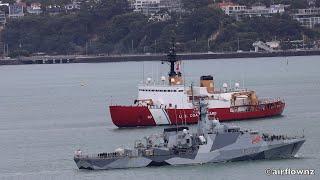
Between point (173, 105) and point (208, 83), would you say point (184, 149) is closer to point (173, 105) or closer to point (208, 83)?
point (173, 105)

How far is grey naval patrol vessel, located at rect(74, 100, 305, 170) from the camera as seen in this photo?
182ft

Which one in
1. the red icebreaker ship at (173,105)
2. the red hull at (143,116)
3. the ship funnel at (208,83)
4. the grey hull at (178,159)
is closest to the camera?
the grey hull at (178,159)

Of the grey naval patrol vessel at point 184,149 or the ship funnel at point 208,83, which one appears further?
the ship funnel at point 208,83

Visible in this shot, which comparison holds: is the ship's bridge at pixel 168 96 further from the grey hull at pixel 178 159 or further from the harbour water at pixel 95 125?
the grey hull at pixel 178 159

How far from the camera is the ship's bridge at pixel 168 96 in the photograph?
246ft

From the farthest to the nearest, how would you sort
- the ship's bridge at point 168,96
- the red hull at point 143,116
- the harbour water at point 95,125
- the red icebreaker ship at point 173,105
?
the ship's bridge at point 168,96 → the red icebreaker ship at point 173,105 → the red hull at point 143,116 → the harbour water at point 95,125

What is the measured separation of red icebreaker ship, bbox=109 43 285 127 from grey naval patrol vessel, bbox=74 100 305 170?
16.1 metres

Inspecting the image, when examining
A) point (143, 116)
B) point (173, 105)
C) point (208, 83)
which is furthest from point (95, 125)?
point (208, 83)

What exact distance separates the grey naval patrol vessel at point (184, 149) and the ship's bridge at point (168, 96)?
1842 centimetres

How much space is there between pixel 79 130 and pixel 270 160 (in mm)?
19645

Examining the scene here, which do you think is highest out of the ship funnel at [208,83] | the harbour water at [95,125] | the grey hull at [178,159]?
the ship funnel at [208,83]

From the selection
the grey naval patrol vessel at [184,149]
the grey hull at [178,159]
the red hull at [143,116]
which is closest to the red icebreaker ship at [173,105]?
the red hull at [143,116]

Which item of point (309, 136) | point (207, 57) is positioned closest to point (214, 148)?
point (309, 136)

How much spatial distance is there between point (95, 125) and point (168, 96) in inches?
188
